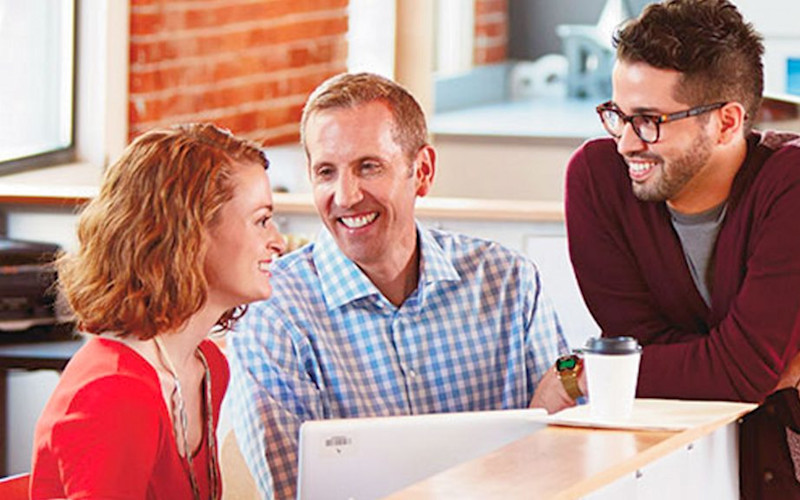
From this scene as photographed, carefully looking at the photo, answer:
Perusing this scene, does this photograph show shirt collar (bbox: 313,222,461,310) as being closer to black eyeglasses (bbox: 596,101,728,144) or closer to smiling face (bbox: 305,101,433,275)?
smiling face (bbox: 305,101,433,275)

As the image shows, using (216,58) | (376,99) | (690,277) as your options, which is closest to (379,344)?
(376,99)

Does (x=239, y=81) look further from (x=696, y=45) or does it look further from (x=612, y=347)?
(x=612, y=347)

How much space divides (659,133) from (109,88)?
2.61 meters

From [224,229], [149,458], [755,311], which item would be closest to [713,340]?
[755,311]

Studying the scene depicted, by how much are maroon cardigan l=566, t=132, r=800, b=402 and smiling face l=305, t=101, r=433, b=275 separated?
283 mm

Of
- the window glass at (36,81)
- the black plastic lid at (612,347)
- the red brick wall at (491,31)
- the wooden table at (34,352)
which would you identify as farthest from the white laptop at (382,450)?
the red brick wall at (491,31)

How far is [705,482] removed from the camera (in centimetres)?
204

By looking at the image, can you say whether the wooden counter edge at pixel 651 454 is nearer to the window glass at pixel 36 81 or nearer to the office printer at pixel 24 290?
the office printer at pixel 24 290

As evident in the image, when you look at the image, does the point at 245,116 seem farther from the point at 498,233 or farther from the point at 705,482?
the point at 705,482

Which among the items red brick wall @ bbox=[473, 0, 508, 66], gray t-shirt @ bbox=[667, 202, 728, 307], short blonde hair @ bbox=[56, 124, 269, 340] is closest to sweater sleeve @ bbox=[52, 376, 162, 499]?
short blonde hair @ bbox=[56, 124, 269, 340]

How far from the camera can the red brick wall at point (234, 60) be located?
4.72 metres

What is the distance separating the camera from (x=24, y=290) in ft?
11.4

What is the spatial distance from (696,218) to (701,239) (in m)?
0.03

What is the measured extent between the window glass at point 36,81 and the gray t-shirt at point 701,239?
8.40ft
